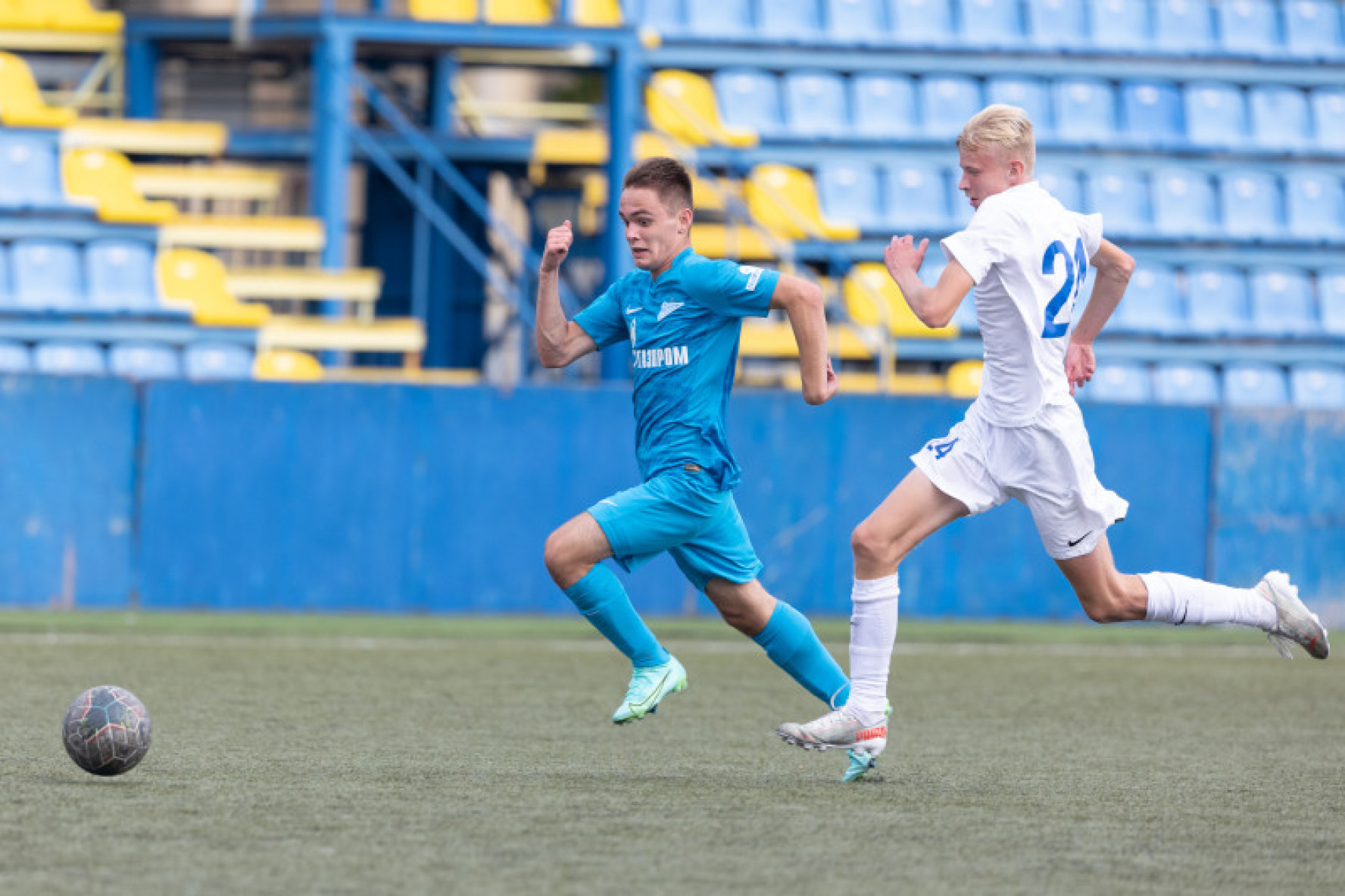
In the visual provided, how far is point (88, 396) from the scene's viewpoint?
470 inches

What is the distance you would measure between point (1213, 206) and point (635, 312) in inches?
482

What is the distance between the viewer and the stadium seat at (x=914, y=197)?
54.0 ft

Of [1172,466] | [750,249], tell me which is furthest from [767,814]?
[750,249]

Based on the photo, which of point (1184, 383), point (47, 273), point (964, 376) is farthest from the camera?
point (1184, 383)

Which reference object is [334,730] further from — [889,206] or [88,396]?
[889,206]

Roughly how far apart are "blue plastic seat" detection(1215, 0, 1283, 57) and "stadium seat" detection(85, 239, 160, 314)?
31.4 ft

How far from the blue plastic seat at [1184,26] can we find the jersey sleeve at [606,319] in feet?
41.9

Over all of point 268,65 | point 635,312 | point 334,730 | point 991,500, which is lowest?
point 334,730

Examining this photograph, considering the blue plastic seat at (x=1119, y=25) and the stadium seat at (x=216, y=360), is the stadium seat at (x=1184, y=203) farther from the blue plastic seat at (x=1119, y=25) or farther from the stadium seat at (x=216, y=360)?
the stadium seat at (x=216, y=360)

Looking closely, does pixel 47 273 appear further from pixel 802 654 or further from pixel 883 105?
pixel 802 654

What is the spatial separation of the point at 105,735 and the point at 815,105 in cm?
1255

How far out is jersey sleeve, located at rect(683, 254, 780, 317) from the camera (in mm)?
5852

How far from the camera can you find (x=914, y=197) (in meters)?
16.7

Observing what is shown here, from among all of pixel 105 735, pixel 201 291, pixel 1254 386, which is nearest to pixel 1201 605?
pixel 105 735
